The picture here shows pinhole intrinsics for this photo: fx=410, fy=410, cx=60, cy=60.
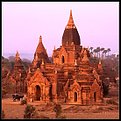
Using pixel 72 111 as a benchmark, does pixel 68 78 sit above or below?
above

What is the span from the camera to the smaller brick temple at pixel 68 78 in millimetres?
24547

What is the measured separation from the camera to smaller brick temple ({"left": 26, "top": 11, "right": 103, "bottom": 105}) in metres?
24.5

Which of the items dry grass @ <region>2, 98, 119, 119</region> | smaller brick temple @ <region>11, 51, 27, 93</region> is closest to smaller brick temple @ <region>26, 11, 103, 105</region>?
dry grass @ <region>2, 98, 119, 119</region>

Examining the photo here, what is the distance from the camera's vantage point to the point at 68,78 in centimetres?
2583

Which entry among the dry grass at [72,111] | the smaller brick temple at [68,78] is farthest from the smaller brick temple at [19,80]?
the dry grass at [72,111]

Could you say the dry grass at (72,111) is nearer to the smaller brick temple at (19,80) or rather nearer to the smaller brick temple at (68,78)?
the smaller brick temple at (68,78)

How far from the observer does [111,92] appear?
32188mm

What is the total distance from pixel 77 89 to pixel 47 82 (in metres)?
2.24

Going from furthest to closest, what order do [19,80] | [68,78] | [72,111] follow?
1. [19,80]
2. [68,78]
3. [72,111]

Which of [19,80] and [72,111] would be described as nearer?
[72,111]

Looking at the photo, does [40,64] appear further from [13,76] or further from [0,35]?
[0,35]

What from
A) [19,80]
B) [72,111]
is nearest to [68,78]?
[72,111]

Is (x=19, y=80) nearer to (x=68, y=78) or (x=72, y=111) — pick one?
(x=68, y=78)

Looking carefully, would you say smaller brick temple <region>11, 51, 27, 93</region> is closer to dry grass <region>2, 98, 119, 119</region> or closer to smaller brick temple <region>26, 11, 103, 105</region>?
smaller brick temple <region>26, 11, 103, 105</region>
